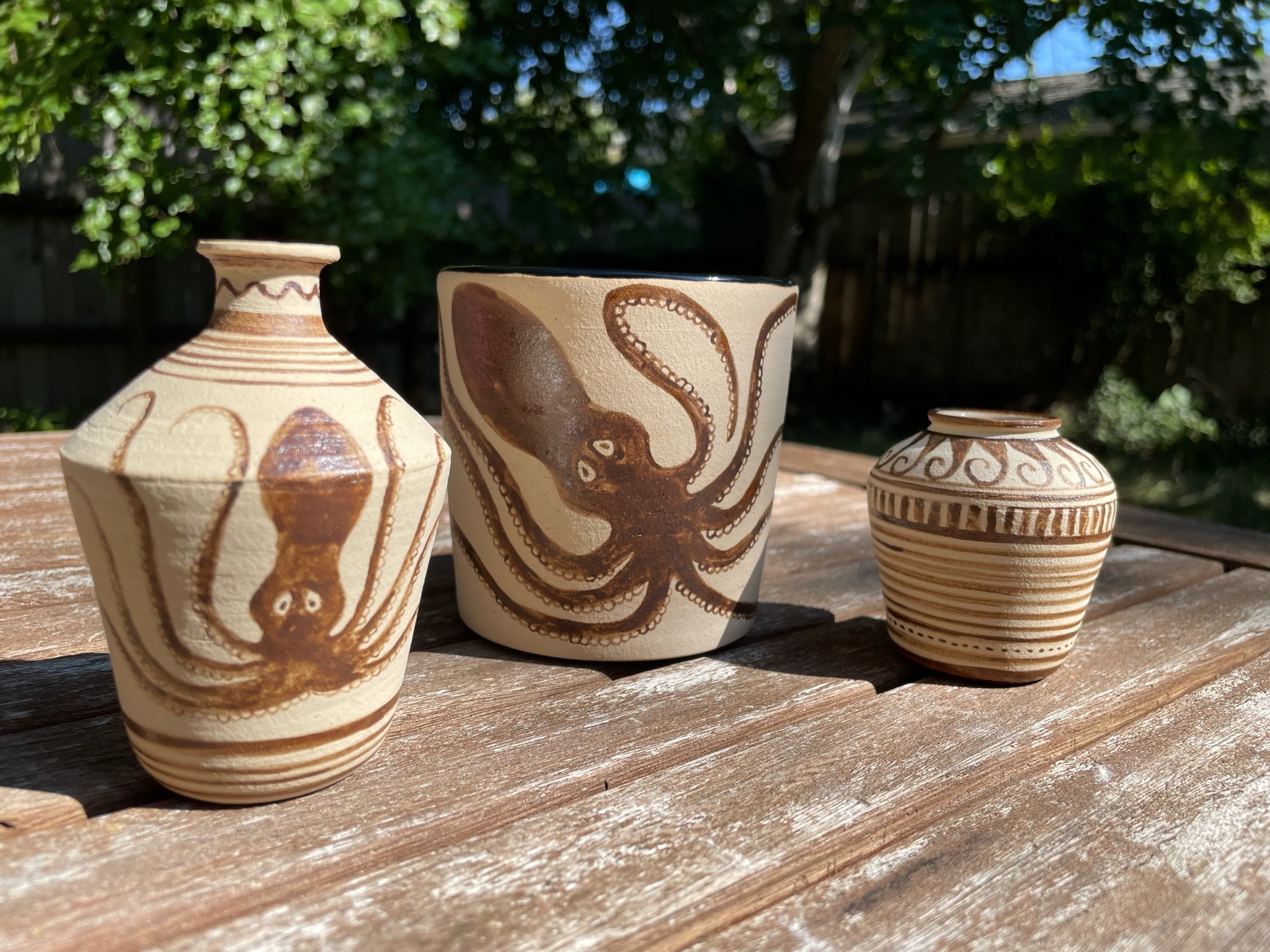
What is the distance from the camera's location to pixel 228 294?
85 cm

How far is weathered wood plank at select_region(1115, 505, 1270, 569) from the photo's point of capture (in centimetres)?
179

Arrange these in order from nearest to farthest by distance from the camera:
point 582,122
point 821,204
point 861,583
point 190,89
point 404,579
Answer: point 404,579
point 861,583
point 190,89
point 582,122
point 821,204

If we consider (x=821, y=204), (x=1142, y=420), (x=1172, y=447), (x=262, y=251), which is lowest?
(x=1172, y=447)

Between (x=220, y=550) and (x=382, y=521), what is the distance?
0.42 ft

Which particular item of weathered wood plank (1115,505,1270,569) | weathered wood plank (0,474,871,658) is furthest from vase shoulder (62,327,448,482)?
weathered wood plank (1115,505,1270,569)

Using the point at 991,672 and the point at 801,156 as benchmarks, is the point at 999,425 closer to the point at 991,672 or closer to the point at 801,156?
the point at 991,672

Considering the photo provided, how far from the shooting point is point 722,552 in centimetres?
122

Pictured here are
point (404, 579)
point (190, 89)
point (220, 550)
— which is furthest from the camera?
point (190, 89)

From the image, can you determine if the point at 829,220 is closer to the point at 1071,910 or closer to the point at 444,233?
the point at 444,233

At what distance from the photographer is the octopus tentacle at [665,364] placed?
1.10 meters

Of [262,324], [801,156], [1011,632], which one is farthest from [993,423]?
[801,156]

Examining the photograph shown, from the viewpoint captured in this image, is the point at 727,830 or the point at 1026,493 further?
the point at 1026,493

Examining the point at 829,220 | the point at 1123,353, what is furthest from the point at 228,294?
the point at 1123,353

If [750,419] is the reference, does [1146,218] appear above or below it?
above
